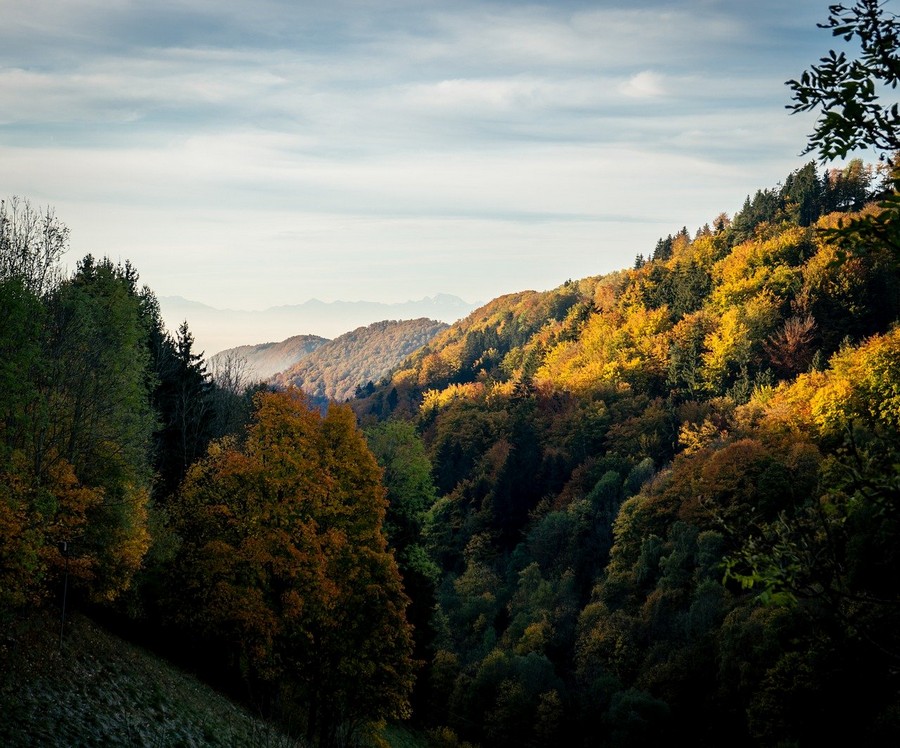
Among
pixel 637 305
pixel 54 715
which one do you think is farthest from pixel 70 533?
pixel 637 305

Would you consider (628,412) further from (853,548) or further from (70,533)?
(70,533)

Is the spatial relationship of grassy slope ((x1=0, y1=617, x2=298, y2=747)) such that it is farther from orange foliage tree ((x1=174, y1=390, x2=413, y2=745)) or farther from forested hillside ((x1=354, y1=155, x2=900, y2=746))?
forested hillside ((x1=354, y1=155, x2=900, y2=746))

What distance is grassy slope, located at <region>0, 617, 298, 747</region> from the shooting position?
51.1 feet

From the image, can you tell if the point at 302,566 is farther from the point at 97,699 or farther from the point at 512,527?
the point at 512,527

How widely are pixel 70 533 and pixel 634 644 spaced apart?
3189cm

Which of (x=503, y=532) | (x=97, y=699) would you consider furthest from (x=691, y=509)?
(x=97, y=699)

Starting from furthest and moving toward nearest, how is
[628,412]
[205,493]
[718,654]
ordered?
[628,412] < [718,654] < [205,493]

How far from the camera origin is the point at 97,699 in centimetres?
1781

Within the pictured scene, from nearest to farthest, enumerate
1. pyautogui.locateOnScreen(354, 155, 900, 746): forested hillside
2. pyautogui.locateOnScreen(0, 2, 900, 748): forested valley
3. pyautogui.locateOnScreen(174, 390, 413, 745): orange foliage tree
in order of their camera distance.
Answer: pyautogui.locateOnScreen(0, 2, 900, 748): forested valley < pyautogui.locateOnScreen(174, 390, 413, 745): orange foliage tree < pyautogui.locateOnScreen(354, 155, 900, 746): forested hillside

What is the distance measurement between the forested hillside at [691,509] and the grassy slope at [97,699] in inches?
523

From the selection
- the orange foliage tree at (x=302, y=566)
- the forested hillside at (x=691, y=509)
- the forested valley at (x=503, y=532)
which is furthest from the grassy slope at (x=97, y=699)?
the forested hillside at (x=691, y=509)

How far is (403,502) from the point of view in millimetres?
41750

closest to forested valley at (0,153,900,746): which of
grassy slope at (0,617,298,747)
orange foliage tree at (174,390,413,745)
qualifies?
orange foliage tree at (174,390,413,745)

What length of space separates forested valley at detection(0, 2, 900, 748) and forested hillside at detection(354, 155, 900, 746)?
0.16m
